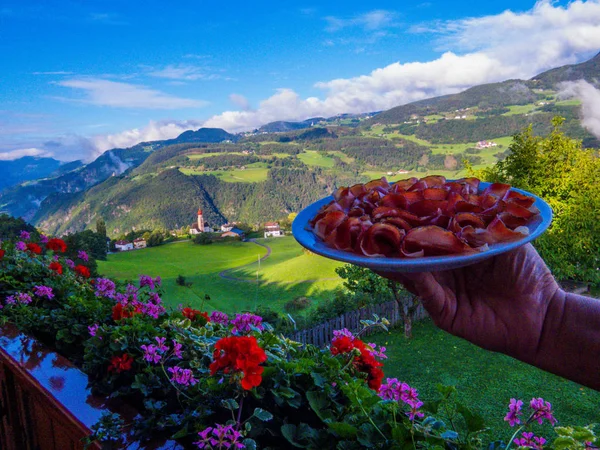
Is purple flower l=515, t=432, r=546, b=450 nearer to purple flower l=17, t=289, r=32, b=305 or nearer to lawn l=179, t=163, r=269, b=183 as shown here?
purple flower l=17, t=289, r=32, b=305

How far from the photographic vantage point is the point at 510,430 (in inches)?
183

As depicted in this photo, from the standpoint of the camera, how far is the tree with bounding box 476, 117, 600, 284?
890cm

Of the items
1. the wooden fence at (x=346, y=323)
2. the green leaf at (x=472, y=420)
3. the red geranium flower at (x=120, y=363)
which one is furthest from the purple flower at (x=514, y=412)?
Result: the wooden fence at (x=346, y=323)

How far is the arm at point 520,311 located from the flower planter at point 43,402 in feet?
2.79

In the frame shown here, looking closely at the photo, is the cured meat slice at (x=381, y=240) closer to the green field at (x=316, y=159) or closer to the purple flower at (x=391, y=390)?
the purple flower at (x=391, y=390)

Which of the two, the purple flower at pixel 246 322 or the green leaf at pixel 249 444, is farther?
the purple flower at pixel 246 322

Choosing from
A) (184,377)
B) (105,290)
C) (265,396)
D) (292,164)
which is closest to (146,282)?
(105,290)

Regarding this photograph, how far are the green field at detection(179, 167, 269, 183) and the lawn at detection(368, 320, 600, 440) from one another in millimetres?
54927

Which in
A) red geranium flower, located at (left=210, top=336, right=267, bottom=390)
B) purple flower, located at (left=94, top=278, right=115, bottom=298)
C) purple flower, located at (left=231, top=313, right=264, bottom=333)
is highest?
red geranium flower, located at (left=210, top=336, right=267, bottom=390)

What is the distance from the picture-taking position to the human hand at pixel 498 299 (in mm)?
1180

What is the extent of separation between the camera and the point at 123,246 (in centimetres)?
2341

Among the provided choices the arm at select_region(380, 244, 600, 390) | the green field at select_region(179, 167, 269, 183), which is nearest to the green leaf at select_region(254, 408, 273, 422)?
the arm at select_region(380, 244, 600, 390)

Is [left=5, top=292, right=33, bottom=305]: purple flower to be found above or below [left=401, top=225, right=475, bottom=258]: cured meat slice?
below

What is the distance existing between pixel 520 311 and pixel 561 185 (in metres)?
9.33
